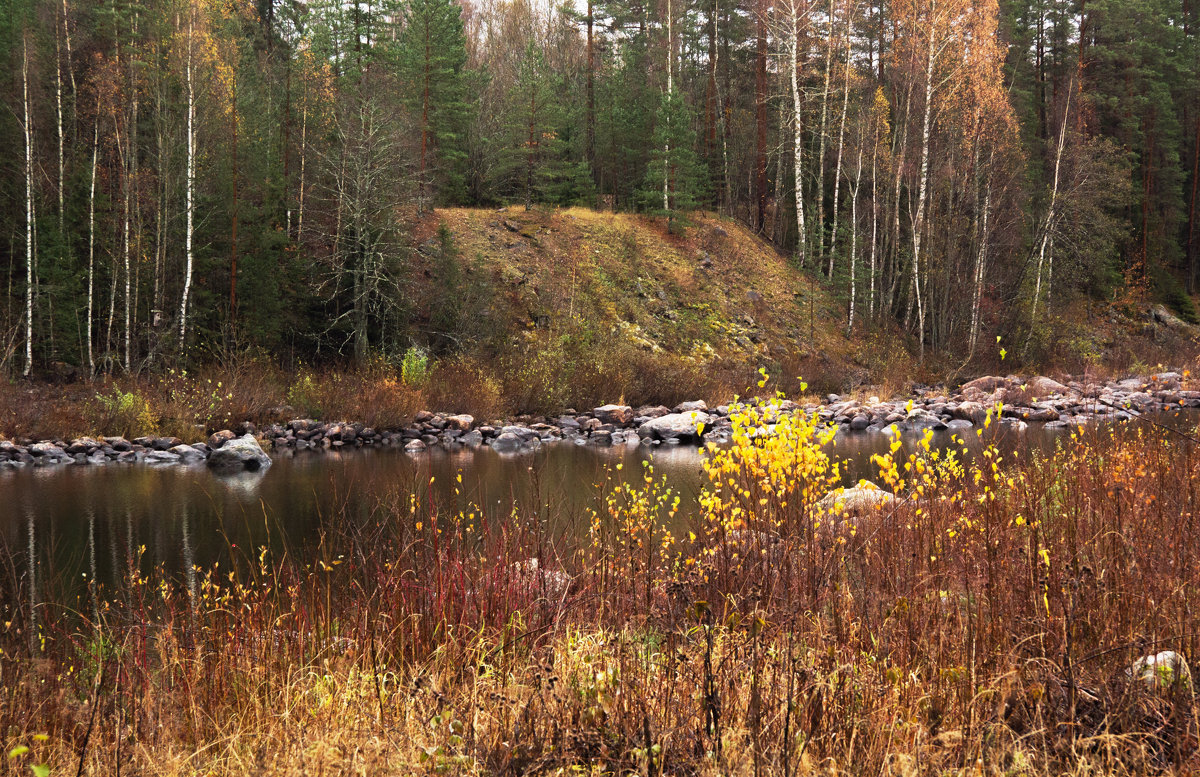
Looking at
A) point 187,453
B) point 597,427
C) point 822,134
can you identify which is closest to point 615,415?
point 597,427

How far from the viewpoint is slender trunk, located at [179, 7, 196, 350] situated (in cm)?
1912

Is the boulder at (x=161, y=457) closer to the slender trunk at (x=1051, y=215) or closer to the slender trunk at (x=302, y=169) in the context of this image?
the slender trunk at (x=302, y=169)

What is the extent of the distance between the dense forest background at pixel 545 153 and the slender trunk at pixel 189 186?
11 centimetres

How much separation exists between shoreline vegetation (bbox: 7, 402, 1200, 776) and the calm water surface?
1487mm

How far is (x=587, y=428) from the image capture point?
1912cm

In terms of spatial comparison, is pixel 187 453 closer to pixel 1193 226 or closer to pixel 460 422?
pixel 460 422

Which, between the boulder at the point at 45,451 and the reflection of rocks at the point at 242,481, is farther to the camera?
the boulder at the point at 45,451

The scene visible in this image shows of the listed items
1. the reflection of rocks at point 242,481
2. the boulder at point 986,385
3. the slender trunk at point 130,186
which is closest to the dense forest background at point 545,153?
the slender trunk at point 130,186

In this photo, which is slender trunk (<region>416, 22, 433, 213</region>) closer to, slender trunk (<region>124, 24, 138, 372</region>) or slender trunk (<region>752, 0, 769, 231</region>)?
slender trunk (<region>124, 24, 138, 372</region>)

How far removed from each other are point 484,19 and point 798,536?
44.5m

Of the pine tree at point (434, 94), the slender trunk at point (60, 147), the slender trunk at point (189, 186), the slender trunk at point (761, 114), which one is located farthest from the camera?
the slender trunk at point (761, 114)

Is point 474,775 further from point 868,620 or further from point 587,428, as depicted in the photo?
point 587,428

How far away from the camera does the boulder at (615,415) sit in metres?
19.9

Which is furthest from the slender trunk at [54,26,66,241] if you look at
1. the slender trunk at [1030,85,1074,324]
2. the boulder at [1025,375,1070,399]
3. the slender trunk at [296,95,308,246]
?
the slender trunk at [1030,85,1074,324]
